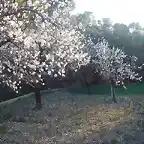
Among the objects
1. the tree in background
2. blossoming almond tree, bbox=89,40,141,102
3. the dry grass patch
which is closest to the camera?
the dry grass patch

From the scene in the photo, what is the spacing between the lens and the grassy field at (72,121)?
18266mm

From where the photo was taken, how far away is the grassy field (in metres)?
18.3

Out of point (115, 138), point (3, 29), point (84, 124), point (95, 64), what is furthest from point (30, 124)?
point (3, 29)

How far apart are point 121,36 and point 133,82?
23.3 feet

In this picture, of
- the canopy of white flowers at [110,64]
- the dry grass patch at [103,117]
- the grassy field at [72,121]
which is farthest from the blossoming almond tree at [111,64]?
the dry grass patch at [103,117]

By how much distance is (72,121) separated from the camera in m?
25.6

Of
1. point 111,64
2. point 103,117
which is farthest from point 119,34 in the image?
point 103,117

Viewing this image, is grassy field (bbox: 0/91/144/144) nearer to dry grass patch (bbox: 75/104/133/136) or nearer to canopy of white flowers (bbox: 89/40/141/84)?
dry grass patch (bbox: 75/104/133/136)

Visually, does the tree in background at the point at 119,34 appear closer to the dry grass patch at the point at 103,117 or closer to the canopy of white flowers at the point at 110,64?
the canopy of white flowers at the point at 110,64

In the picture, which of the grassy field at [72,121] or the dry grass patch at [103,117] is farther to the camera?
the dry grass patch at [103,117]

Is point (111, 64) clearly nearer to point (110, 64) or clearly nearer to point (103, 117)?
point (110, 64)

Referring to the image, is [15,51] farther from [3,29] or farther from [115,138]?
[115,138]

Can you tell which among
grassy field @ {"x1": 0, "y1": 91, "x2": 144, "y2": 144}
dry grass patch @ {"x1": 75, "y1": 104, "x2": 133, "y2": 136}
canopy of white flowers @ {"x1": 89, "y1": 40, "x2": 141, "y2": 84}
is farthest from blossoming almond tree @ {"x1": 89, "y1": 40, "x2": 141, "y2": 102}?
dry grass patch @ {"x1": 75, "y1": 104, "x2": 133, "y2": 136}

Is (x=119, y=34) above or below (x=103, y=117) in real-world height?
above
